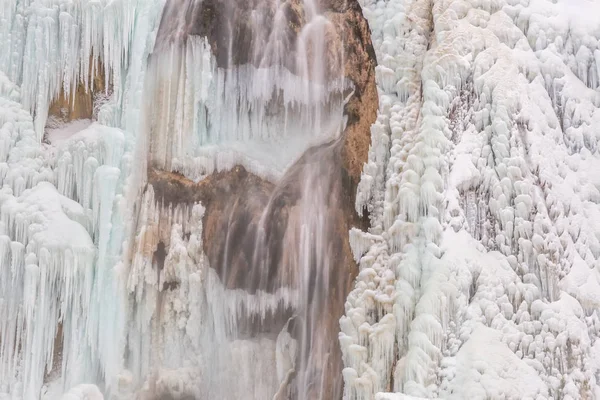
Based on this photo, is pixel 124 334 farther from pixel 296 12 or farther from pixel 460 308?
pixel 296 12


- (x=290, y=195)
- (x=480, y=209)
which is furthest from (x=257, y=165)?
(x=480, y=209)

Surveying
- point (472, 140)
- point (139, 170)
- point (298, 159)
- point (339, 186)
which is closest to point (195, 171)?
point (139, 170)

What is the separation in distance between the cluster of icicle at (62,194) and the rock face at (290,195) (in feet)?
1.22

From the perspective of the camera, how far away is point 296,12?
5.61 meters

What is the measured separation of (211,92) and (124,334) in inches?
81.3

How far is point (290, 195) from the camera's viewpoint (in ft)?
17.8

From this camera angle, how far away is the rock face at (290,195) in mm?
5258

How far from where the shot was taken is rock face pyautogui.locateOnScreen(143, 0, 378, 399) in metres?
5.26

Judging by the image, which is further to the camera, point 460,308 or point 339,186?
point 339,186

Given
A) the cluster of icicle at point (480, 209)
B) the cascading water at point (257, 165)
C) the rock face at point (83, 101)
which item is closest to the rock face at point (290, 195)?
the cascading water at point (257, 165)

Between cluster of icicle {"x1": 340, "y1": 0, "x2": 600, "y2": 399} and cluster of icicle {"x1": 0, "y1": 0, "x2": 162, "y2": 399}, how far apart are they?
1.92m

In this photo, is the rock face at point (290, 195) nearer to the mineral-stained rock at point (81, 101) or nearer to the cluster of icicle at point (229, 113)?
the cluster of icicle at point (229, 113)

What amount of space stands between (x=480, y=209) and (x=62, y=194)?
3205mm

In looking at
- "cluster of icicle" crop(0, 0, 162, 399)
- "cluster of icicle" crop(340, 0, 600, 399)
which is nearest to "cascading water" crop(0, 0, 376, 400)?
"cluster of icicle" crop(0, 0, 162, 399)
